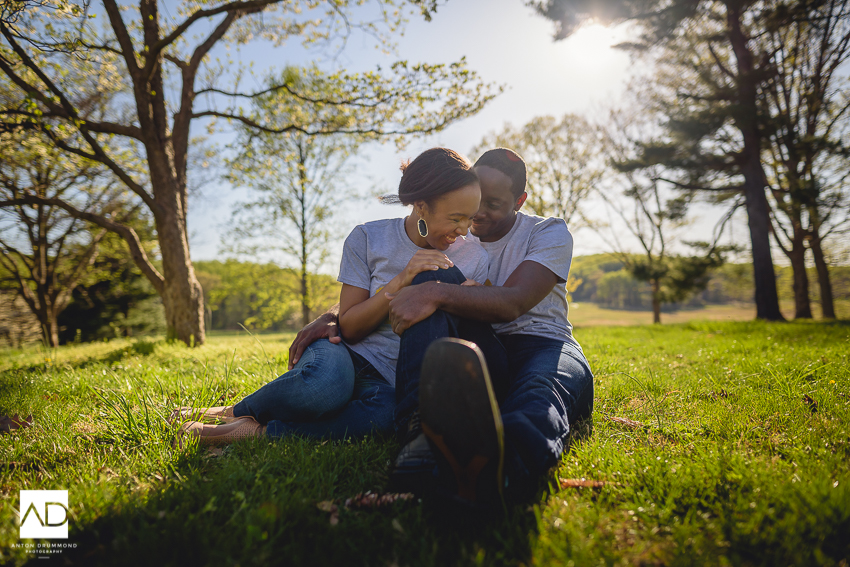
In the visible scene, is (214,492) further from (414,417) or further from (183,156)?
(183,156)

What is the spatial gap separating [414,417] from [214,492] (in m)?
0.79

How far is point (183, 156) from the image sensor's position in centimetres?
729

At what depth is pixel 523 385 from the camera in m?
1.63

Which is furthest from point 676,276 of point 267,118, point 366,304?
point 267,118

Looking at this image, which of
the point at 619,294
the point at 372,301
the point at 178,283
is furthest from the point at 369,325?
the point at 619,294

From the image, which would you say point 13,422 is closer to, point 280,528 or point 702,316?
point 280,528

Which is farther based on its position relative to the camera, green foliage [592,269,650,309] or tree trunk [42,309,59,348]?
green foliage [592,269,650,309]

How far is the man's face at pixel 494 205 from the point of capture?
2.38m

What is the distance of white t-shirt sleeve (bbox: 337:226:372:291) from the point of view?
224 cm

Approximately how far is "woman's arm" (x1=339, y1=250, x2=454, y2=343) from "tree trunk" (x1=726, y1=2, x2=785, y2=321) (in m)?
11.7

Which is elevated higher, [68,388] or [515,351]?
[515,351]

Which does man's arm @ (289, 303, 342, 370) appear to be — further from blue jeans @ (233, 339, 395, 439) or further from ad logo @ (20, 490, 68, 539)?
ad logo @ (20, 490, 68, 539)

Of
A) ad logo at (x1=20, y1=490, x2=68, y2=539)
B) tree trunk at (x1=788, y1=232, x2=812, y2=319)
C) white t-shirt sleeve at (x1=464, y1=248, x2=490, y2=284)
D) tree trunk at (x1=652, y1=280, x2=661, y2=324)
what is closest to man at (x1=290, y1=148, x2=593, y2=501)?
white t-shirt sleeve at (x1=464, y1=248, x2=490, y2=284)

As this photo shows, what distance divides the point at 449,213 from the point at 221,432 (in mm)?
1688
